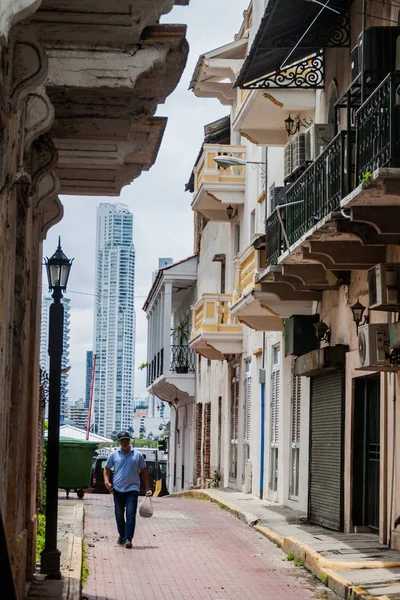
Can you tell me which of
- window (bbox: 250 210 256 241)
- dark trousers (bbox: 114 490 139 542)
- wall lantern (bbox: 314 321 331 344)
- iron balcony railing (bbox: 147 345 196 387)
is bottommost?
dark trousers (bbox: 114 490 139 542)

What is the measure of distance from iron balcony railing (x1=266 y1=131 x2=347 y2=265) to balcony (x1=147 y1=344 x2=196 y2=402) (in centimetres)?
2037

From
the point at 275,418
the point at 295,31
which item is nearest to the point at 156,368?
the point at 275,418

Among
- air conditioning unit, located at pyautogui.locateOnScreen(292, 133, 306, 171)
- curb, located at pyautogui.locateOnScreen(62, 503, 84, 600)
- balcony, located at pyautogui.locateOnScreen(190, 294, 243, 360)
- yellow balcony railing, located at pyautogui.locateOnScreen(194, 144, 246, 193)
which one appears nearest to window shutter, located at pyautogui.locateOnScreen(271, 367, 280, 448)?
balcony, located at pyautogui.locateOnScreen(190, 294, 243, 360)

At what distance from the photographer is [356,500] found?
16.8 metres

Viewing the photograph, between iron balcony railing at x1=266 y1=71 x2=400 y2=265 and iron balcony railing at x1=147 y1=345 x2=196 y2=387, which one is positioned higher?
iron balcony railing at x1=266 y1=71 x2=400 y2=265

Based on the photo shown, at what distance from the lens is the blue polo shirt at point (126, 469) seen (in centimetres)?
1616

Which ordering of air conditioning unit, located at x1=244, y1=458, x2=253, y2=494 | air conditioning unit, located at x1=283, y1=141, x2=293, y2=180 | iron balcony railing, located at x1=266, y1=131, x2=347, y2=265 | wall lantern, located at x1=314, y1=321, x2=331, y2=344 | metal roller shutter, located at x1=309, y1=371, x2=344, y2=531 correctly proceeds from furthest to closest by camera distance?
1. air conditioning unit, located at x1=244, y1=458, x2=253, y2=494
2. air conditioning unit, located at x1=283, y1=141, x2=293, y2=180
3. wall lantern, located at x1=314, y1=321, x2=331, y2=344
4. metal roller shutter, located at x1=309, y1=371, x2=344, y2=531
5. iron balcony railing, located at x1=266, y1=131, x2=347, y2=265

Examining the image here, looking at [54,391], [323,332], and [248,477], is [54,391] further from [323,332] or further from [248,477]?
[248,477]

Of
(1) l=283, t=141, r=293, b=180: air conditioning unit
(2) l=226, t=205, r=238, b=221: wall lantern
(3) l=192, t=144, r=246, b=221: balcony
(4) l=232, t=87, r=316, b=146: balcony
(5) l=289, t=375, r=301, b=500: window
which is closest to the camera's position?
(1) l=283, t=141, r=293, b=180: air conditioning unit

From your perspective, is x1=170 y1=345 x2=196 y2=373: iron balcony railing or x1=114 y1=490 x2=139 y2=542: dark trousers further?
x1=170 y1=345 x2=196 y2=373: iron balcony railing

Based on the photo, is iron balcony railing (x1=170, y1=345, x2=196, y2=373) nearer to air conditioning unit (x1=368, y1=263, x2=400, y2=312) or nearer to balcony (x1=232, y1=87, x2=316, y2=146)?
balcony (x1=232, y1=87, x2=316, y2=146)

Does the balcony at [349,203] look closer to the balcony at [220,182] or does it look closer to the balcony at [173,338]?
the balcony at [220,182]

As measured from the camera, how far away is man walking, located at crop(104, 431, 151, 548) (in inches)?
628

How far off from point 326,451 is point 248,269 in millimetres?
5346
